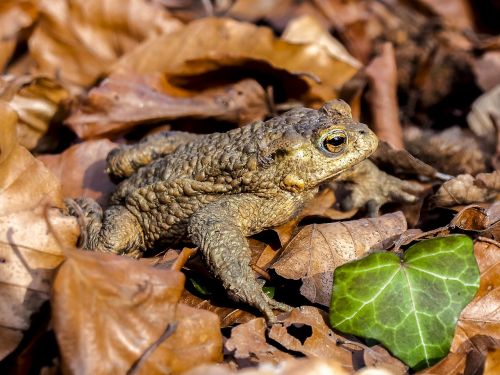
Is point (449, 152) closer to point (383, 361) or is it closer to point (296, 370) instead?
point (383, 361)

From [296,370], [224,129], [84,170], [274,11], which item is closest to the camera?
[296,370]

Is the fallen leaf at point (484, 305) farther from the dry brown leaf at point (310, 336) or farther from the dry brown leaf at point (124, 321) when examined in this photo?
the dry brown leaf at point (124, 321)

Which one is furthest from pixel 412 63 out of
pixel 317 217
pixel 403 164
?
pixel 317 217

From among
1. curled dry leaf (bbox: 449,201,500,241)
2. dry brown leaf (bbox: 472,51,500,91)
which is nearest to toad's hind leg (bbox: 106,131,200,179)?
curled dry leaf (bbox: 449,201,500,241)

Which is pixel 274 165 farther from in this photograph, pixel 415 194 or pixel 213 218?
pixel 415 194

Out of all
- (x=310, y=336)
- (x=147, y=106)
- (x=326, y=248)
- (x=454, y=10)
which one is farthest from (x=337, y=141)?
(x=454, y=10)
